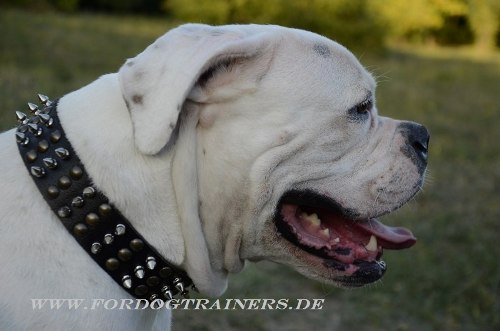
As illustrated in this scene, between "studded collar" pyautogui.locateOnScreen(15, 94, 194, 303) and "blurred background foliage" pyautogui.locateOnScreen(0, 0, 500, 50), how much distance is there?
14.6 metres

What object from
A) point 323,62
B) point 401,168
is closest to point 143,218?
point 323,62

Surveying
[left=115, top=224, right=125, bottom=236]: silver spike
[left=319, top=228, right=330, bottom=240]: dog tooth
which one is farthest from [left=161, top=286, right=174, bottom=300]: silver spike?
[left=319, top=228, right=330, bottom=240]: dog tooth

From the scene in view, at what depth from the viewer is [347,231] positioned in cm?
257

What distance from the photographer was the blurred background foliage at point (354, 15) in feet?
54.4

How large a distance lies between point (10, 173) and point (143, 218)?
0.44m

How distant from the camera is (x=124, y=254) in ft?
6.50

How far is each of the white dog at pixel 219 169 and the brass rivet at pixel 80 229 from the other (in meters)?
0.03

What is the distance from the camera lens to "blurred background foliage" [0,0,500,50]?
16.6 metres

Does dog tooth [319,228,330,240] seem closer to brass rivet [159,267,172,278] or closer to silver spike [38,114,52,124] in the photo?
brass rivet [159,267,172,278]

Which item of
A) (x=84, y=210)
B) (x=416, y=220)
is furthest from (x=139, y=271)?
(x=416, y=220)

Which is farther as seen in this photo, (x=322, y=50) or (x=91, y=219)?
(x=322, y=50)

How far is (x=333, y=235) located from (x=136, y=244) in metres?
0.84

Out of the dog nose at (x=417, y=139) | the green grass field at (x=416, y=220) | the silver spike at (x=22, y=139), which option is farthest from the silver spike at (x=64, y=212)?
the green grass field at (x=416, y=220)

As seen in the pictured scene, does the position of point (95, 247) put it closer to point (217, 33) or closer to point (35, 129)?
point (35, 129)
